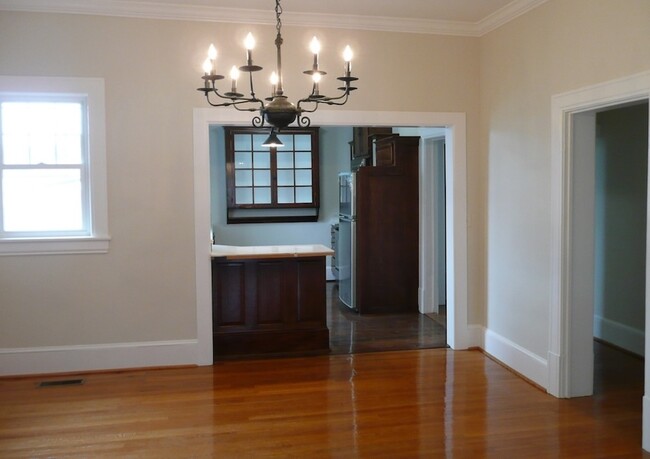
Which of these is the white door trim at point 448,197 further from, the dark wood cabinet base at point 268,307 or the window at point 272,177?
the window at point 272,177

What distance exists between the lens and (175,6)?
4359mm

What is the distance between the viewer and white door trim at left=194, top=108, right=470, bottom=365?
4.55m

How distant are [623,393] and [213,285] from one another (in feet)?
10.3

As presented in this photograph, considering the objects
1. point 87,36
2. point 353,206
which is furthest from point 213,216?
point 87,36

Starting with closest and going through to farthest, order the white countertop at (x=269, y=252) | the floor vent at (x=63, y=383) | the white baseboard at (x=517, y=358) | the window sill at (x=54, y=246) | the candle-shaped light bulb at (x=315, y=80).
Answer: the candle-shaped light bulb at (x=315, y=80), the white baseboard at (x=517, y=358), the floor vent at (x=63, y=383), the window sill at (x=54, y=246), the white countertop at (x=269, y=252)

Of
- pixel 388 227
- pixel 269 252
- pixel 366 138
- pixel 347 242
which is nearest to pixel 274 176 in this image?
pixel 366 138

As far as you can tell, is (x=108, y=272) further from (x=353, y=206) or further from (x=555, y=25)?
(x=555, y=25)

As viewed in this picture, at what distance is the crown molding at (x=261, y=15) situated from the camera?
4230 mm

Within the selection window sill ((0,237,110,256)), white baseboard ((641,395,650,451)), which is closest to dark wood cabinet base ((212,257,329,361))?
window sill ((0,237,110,256))

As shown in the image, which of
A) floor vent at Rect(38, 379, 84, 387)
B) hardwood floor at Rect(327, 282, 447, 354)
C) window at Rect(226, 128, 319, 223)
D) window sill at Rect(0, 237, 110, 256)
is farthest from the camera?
window at Rect(226, 128, 319, 223)

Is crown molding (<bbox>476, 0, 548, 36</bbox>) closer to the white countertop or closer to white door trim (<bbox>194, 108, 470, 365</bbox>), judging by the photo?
white door trim (<bbox>194, 108, 470, 365</bbox>)

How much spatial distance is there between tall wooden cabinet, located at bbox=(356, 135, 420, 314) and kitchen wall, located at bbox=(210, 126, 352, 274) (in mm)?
2121

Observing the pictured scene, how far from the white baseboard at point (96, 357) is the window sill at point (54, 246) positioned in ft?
2.39

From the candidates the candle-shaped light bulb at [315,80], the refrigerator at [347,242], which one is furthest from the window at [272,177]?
the candle-shaped light bulb at [315,80]
